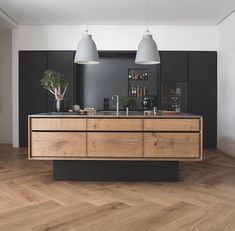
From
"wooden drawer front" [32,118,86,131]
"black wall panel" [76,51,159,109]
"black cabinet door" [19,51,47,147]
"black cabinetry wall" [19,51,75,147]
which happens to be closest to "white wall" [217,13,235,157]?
"black wall panel" [76,51,159,109]

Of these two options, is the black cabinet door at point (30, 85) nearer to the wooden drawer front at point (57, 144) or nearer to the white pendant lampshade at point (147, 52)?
the wooden drawer front at point (57, 144)

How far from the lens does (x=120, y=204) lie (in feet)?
10.00

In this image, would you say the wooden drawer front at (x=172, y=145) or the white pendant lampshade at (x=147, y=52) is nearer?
the wooden drawer front at (x=172, y=145)

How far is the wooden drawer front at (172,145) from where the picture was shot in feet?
12.2

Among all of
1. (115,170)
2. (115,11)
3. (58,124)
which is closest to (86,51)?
(58,124)

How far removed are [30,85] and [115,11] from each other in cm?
271

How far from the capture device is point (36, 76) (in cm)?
709

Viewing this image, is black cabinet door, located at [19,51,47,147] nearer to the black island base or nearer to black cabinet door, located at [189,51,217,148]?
the black island base

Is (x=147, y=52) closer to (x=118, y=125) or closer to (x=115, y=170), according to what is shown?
(x=118, y=125)

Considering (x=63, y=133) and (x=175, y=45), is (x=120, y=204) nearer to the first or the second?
(x=63, y=133)

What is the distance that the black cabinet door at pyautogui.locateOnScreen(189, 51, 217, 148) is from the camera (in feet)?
23.0

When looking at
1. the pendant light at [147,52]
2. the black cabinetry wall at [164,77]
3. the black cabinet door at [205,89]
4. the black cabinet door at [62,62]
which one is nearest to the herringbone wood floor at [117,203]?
the pendant light at [147,52]

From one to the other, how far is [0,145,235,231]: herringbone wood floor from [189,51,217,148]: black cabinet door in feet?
8.42

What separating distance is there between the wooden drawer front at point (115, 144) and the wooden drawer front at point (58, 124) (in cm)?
19
